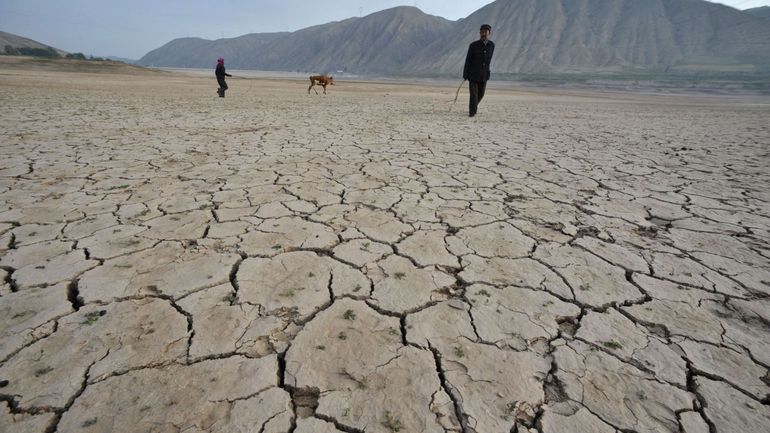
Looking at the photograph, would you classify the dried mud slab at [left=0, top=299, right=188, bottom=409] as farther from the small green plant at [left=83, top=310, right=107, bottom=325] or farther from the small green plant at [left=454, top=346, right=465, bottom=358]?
the small green plant at [left=454, top=346, right=465, bottom=358]

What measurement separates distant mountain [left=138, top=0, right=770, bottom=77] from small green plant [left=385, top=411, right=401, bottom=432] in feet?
248

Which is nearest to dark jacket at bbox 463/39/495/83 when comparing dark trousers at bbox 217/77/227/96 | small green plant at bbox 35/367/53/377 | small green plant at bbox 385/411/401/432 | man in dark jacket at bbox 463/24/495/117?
man in dark jacket at bbox 463/24/495/117

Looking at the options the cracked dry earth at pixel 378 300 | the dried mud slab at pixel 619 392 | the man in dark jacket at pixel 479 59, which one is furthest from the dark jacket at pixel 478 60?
the dried mud slab at pixel 619 392

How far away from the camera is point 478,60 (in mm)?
5977


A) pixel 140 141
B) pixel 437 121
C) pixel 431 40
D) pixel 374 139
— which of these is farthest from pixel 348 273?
pixel 431 40

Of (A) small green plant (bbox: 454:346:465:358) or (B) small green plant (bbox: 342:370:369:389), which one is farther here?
(A) small green plant (bbox: 454:346:465:358)

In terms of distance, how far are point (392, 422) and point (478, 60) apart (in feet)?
20.2

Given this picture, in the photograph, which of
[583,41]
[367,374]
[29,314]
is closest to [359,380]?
[367,374]

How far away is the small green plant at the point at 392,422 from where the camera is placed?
96 centimetres

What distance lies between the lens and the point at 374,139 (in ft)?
15.8

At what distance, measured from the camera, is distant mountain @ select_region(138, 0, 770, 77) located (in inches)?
2729

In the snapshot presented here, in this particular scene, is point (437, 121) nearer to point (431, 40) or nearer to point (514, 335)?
point (514, 335)

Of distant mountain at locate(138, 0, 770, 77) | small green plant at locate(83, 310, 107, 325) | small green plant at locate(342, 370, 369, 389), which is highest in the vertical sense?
distant mountain at locate(138, 0, 770, 77)

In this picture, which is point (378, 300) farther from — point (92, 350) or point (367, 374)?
point (92, 350)
